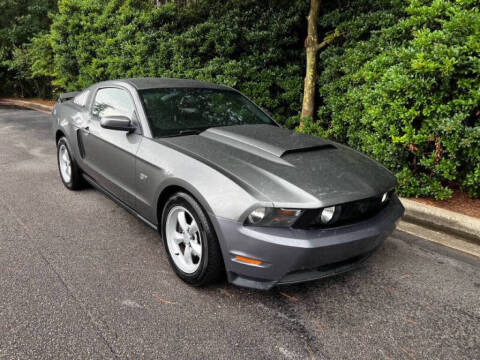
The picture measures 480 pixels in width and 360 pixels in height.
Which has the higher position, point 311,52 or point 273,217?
point 311,52

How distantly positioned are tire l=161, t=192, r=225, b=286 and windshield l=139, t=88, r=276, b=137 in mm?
749

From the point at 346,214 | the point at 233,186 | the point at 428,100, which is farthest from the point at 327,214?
the point at 428,100

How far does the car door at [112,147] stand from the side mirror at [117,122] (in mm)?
98

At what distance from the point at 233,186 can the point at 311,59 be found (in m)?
4.67

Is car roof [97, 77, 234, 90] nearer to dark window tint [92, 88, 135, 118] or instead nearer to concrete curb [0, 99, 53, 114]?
dark window tint [92, 88, 135, 118]

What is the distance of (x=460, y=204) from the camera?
14.0 feet

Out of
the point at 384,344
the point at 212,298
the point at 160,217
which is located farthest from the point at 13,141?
the point at 384,344

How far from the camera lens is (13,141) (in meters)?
7.85

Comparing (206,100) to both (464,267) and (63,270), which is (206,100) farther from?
(464,267)

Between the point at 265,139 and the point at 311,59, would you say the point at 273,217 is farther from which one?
the point at 311,59

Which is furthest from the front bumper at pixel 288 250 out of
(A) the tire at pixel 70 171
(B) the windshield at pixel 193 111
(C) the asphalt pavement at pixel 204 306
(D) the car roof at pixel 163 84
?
(A) the tire at pixel 70 171

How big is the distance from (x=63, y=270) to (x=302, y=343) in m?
1.91

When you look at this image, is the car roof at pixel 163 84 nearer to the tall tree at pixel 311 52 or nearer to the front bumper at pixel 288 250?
the front bumper at pixel 288 250

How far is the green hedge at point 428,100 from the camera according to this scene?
3951 millimetres
